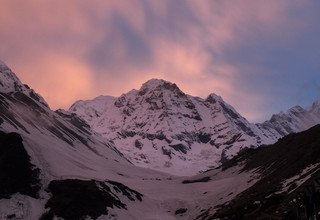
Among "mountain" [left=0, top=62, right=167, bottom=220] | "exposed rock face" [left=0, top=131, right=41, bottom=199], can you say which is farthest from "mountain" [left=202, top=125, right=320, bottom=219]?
"exposed rock face" [left=0, top=131, right=41, bottom=199]

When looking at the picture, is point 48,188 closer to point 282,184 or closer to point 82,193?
point 82,193

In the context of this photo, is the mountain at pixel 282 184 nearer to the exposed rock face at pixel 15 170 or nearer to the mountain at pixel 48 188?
the mountain at pixel 48 188

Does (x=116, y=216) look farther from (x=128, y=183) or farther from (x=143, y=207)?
(x=128, y=183)

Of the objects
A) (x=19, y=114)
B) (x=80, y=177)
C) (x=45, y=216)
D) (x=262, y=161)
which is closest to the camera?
(x=45, y=216)

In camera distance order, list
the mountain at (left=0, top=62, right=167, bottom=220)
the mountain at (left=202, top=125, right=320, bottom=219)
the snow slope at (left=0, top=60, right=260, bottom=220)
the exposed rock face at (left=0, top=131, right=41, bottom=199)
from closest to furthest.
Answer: the mountain at (left=202, top=125, right=320, bottom=219) < the mountain at (left=0, top=62, right=167, bottom=220) < the snow slope at (left=0, top=60, right=260, bottom=220) < the exposed rock face at (left=0, top=131, right=41, bottom=199)

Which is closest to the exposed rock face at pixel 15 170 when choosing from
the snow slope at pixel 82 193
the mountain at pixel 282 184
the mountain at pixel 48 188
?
the mountain at pixel 48 188

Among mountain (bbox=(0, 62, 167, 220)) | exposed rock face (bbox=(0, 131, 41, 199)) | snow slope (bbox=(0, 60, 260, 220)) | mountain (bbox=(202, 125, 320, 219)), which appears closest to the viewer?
mountain (bbox=(202, 125, 320, 219))

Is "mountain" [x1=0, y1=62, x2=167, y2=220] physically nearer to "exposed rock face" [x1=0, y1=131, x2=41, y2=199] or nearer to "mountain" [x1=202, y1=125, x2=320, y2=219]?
"exposed rock face" [x1=0, y1=131, x2=41, y2=199]

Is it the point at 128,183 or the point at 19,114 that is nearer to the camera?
the point at 128,183

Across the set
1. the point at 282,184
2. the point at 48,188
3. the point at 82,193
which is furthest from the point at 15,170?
the point at 282,184

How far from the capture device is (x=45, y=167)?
129 meters

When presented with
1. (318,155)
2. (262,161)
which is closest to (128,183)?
(262,161)

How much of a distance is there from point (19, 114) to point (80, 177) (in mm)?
73536

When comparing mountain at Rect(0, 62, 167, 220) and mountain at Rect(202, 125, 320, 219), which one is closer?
mountain at Rect(202, 125, 320, 219)
